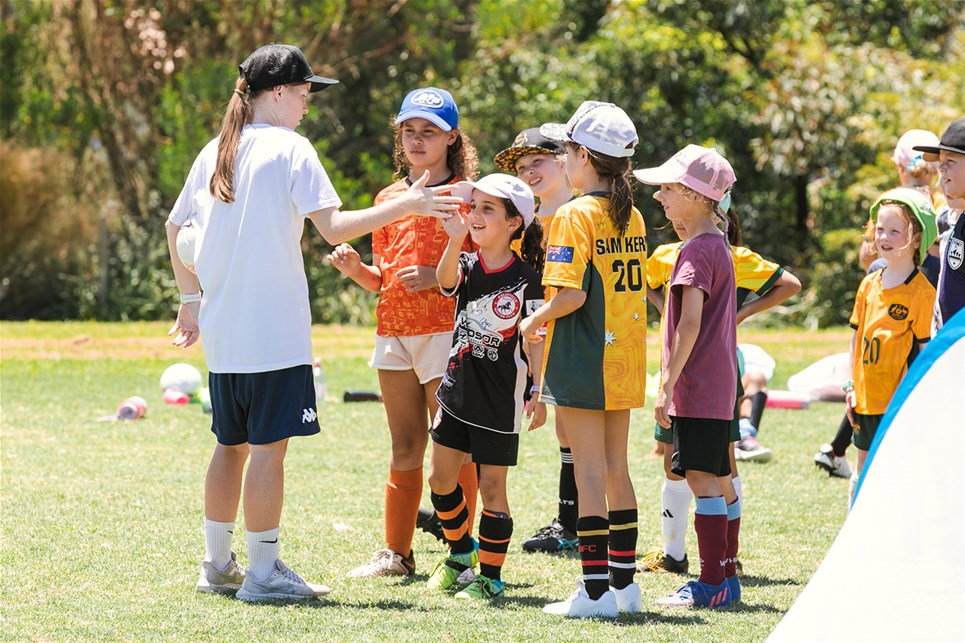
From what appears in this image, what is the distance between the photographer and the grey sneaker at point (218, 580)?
4781 mm

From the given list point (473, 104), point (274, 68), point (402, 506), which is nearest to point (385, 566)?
point (402, 506)

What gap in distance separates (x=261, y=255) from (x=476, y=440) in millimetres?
1123

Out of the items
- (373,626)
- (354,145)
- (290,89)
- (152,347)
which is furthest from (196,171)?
(354,145)

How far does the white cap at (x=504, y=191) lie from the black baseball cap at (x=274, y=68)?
71 centimetres

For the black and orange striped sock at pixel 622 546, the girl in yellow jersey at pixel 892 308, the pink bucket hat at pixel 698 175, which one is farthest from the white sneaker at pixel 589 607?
the girl in yellow jersey at pixel 892 308

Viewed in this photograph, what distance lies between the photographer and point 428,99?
520 centimetres

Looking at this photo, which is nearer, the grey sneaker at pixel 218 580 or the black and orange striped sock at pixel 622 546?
the black and orange striped sock at pixel 622 546

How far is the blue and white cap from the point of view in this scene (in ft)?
16.8

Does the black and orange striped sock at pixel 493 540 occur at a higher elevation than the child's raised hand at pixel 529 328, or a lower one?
lower

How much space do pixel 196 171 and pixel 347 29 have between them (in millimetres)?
19080

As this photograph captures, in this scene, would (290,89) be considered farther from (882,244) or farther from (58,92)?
(58,92)

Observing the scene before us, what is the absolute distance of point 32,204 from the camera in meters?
20.5

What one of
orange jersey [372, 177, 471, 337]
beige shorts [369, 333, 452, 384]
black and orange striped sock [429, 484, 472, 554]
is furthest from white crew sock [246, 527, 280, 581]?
orange jersey [372, 177, 471, 337]

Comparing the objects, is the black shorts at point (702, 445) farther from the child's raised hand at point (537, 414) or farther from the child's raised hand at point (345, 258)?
the child's raised hand at point (345, 258)
